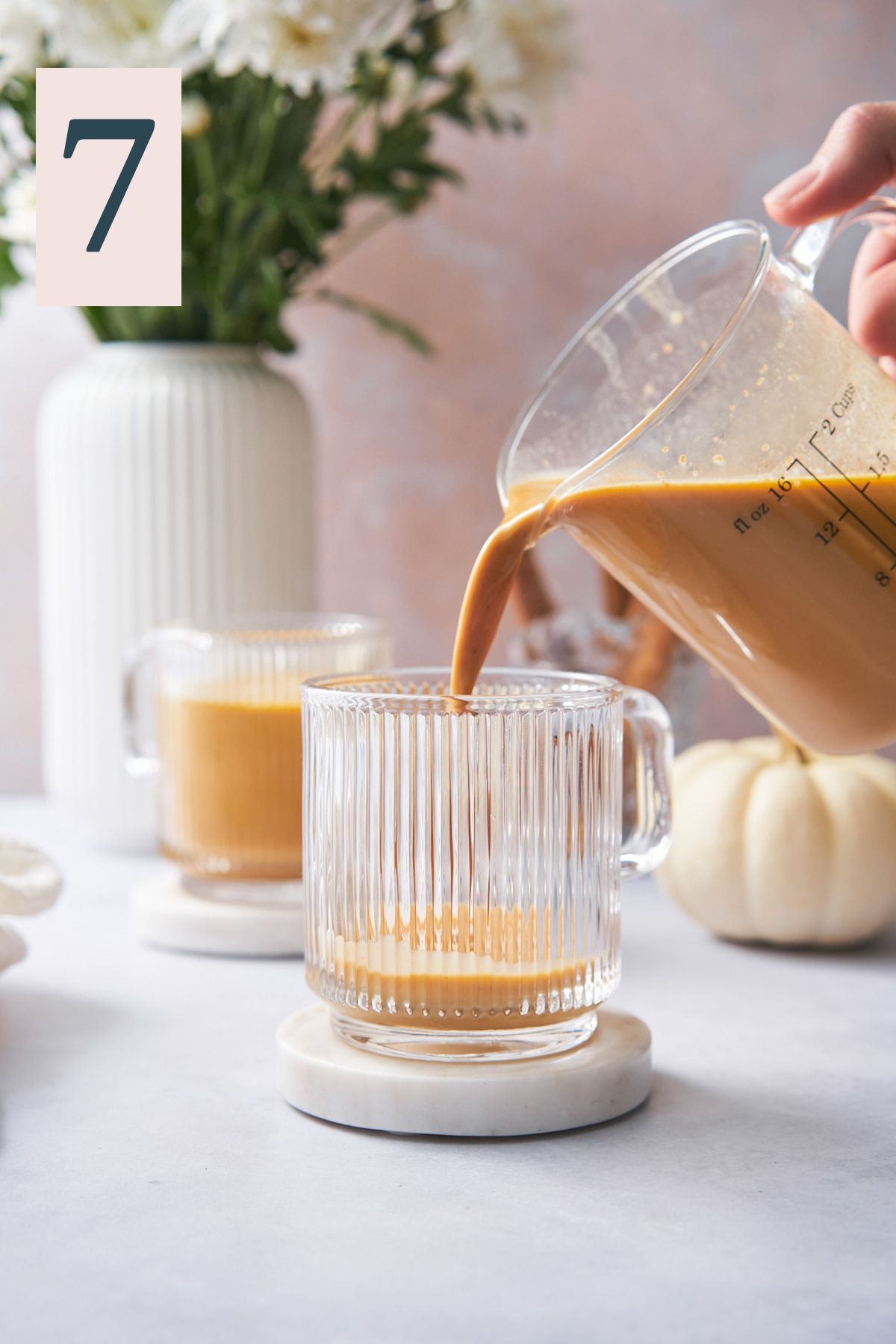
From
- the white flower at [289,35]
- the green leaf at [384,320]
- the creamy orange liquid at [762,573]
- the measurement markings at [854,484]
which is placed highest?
Result: the white flower at [289,35]

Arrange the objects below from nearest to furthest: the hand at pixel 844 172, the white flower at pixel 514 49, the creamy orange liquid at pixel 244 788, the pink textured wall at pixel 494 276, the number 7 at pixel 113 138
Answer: the hand at pixel 844 172
the number 7 at pixel 113 138
the creamy orange liquid at pixel 244 788
the white flower at pixel 514 49
the pink textured wall at pixel 494 276

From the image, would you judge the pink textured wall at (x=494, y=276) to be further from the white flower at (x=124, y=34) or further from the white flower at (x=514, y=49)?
the white flower at (x=124, y=34)

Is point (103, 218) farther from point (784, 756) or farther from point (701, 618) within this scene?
point (784, 756)

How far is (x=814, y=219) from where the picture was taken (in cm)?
73

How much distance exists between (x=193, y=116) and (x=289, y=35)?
0.13 meters

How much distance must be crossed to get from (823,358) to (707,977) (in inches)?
16.0

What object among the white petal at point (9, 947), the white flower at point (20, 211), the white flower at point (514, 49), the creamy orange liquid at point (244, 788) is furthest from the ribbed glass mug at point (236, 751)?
the white flower at point (514, 49)

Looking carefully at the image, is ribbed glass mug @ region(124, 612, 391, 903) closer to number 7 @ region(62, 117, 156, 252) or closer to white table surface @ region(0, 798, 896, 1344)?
white table surface @ region(0, 798, 896, 1344)

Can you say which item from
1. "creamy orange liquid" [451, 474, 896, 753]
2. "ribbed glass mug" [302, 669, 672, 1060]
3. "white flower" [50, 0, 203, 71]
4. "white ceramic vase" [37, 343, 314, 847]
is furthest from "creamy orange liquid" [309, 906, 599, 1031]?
"white flower" [50, 0, 203, 71]

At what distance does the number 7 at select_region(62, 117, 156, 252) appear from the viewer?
2.78 ft

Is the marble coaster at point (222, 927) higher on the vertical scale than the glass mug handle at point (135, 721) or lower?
lower

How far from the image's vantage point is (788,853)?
936 millimetres

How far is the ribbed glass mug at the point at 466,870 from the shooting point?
65 centimetres

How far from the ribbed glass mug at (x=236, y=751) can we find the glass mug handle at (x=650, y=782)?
27cm
